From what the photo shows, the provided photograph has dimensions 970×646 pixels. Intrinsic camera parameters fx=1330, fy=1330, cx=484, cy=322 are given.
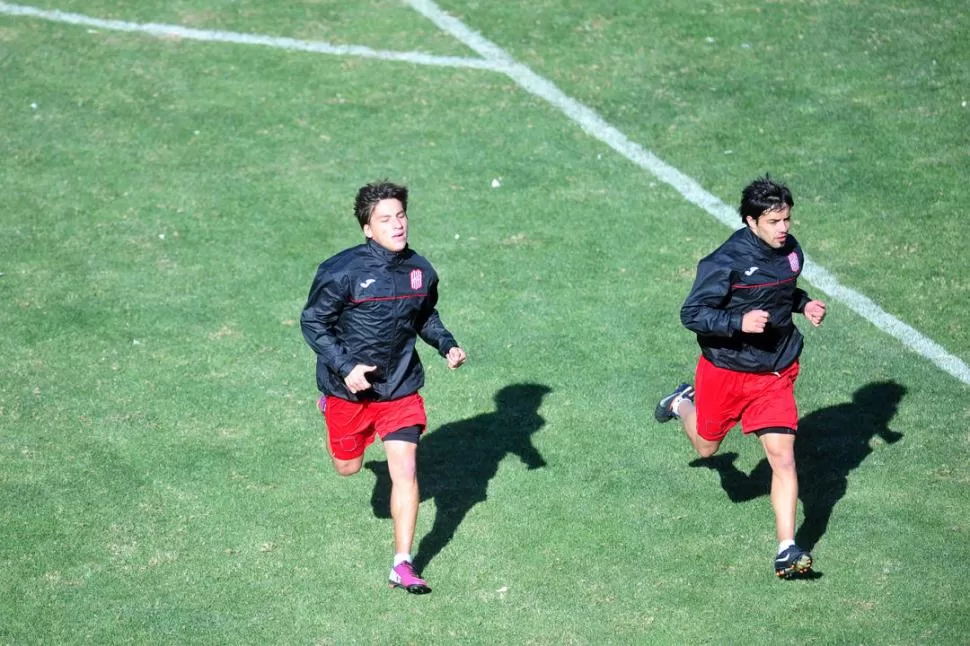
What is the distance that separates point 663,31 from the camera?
1563 centimetres

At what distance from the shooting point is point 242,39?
52.0 ft

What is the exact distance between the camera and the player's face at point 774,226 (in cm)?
783

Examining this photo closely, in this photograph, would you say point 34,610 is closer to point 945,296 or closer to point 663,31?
point 945,296

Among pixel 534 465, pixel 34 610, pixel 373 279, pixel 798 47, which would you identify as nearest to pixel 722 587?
pixel 534 465

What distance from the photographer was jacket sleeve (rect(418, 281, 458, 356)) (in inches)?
308

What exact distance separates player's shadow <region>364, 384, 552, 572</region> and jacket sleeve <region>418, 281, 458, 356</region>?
51.0 inches

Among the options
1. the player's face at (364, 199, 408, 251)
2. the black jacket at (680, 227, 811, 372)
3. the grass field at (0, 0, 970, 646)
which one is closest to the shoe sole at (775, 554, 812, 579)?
the grass field at (0, 0, 970, 646)

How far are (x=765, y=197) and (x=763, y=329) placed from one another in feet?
2.59

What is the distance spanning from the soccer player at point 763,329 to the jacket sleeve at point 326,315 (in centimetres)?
203

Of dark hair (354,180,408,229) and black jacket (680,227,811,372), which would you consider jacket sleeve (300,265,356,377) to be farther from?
black jacket (680,227,811,372)

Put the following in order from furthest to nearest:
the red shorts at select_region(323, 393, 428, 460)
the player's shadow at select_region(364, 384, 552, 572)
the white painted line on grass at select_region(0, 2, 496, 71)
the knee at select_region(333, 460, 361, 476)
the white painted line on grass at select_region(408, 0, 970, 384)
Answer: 1. the white painted line on grass at select_region(0, 2, 496, 71)
2. the white painted line on grass at select_region(408, 0, 970, 384)
3. the player's shadow at select_region(364, 384, 552, 572)
4. the knee at select_region(333, 460, 361, 476)
5. the red shorts at select_region(323, 393, 428, 460)

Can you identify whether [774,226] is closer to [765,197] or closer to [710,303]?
[765,197]

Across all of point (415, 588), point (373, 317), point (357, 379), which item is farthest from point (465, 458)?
point (357, 379)

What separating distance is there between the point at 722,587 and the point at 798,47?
909 centimetres
